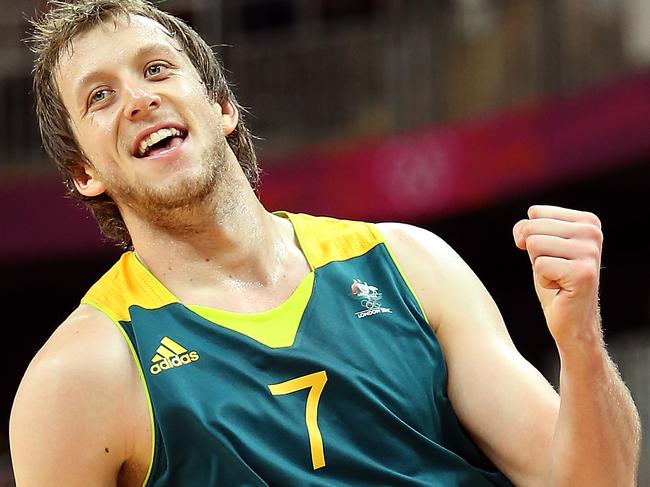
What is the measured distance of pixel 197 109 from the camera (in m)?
2.66

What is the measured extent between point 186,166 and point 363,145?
17.2ft

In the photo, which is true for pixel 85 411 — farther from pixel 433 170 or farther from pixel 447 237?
pixel 447 237

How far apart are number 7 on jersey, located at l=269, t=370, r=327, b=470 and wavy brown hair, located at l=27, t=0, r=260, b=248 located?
0.63m

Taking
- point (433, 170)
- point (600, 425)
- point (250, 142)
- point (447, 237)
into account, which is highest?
point (250, 142)

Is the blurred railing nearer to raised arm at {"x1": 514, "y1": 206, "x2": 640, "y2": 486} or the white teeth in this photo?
the white teeth

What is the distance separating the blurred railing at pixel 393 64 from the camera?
7656 mm

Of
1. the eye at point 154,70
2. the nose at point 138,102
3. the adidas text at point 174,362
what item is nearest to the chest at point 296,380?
the adidas text at point 174,362

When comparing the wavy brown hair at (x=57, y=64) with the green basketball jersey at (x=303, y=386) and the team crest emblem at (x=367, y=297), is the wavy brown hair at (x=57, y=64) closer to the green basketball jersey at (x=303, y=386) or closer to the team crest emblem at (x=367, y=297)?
the green basketball jersey at (x=303, y=386)

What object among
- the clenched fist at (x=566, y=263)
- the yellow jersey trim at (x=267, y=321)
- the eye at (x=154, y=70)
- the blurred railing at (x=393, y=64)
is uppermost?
the eye at (x=154, y=70)

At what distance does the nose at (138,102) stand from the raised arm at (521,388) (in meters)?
0.57

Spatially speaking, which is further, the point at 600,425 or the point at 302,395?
the point at 302,395

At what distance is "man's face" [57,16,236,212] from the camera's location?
8.41 ft

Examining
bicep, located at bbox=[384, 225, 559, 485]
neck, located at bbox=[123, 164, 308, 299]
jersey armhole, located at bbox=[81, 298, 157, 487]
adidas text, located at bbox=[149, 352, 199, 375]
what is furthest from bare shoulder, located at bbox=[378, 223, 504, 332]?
jersey armhole, located at bbox=[81, 298, 157, 487]

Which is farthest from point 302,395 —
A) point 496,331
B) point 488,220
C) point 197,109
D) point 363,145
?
point 488,220
